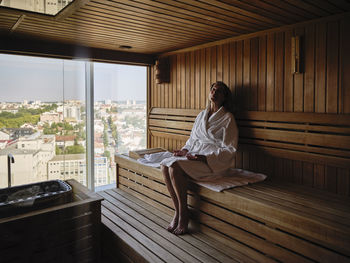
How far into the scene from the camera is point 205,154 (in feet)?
9.11

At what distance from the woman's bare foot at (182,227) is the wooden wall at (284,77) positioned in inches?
39.3

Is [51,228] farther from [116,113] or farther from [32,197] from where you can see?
[116,113]

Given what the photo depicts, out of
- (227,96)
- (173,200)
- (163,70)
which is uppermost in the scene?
(163,70)

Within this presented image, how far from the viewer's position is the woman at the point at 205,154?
259 cm

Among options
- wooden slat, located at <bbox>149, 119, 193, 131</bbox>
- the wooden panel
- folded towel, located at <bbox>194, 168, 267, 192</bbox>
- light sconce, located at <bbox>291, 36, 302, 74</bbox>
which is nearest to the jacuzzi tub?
the wooden panel

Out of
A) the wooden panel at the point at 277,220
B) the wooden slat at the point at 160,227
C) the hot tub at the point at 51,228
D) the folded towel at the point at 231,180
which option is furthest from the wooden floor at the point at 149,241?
the folded towel at the point at 231,180

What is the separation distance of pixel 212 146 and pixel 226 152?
18cm

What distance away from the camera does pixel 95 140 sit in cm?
436

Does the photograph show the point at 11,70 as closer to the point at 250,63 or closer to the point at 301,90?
the point at 250,63

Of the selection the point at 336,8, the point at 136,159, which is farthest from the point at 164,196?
the point at 336,8

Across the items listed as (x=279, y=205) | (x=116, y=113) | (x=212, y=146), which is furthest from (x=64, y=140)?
(x=279, y=205)

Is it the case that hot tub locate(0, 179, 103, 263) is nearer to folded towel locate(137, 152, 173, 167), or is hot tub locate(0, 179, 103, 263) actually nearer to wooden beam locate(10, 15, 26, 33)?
folded towel locate(137, 152, 173, 167)

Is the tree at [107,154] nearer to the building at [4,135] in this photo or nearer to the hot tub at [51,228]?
the building at [4,135]

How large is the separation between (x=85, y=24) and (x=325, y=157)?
2445mm
